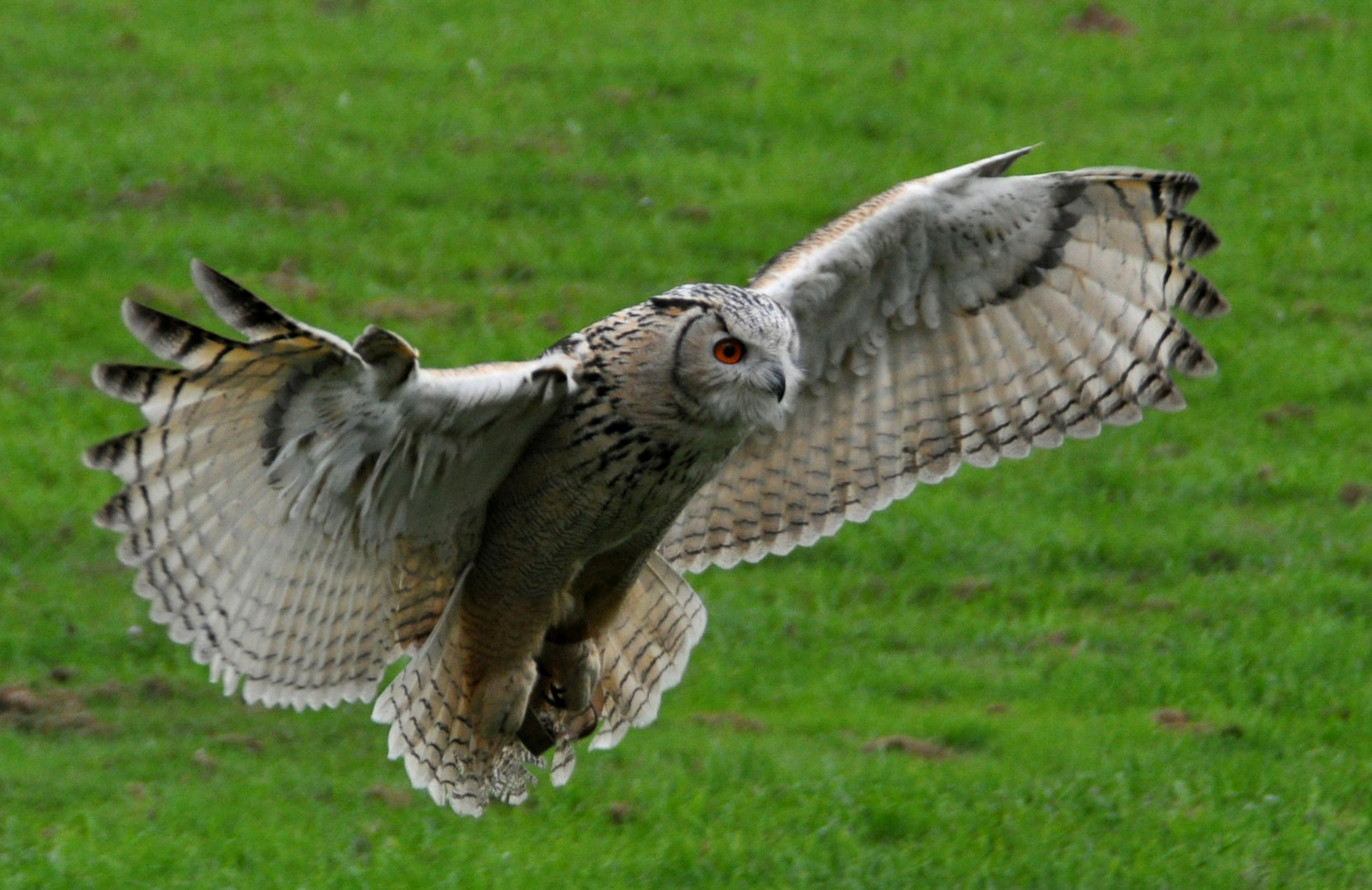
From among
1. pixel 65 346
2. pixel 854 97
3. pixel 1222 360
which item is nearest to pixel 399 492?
pixel 65 346

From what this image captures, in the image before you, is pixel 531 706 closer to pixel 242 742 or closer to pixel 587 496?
pixel 587 496

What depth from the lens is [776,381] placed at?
514cm

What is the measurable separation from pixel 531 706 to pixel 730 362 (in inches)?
65.1

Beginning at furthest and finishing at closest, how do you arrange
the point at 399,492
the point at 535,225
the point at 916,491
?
1. the point at 535,225
2. the point at 916,491
3. the point at 399,492

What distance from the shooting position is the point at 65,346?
34.6 ft

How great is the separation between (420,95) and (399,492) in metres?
9.15

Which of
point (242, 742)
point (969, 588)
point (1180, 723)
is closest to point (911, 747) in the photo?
point (1180, 723)

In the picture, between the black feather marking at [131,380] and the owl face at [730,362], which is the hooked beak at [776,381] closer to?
the owl face at [730,362]

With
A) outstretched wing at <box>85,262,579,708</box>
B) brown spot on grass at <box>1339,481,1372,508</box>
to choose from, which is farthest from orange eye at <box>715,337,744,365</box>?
brown spot on grass at <box>1339,481,1372,508</box>

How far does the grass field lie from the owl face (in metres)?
2.03

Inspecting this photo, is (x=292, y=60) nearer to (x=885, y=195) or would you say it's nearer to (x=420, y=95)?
(x=420, y=95)

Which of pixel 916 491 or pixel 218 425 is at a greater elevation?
pixel 218 425

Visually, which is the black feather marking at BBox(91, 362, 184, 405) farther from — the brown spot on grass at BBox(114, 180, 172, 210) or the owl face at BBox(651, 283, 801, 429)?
the brown spot on grass at BBox(114, 180, 172, 210)

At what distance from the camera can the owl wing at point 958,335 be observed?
5977mm
